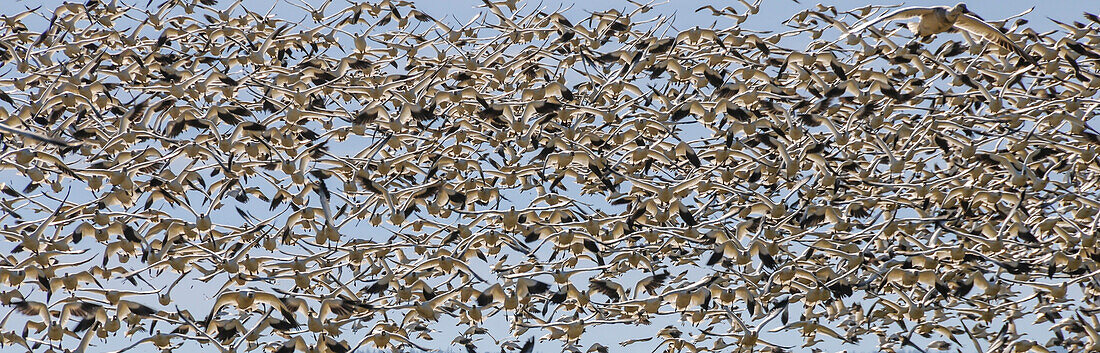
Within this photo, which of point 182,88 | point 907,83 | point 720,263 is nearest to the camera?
point 720,263

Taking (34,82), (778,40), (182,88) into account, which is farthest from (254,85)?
(778,40)

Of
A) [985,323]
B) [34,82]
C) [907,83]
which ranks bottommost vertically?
[985,323]

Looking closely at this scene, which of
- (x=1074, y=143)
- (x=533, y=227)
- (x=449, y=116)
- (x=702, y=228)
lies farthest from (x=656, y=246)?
(x=1074, y=143)

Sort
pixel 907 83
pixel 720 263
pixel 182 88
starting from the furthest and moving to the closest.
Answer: pixel 907 83
pixel 182 88
pixel 720 263

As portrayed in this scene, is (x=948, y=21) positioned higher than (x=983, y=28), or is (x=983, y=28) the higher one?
(x=948, y=21)

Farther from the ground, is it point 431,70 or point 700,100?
point 431,70

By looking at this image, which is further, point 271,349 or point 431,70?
point 431,70

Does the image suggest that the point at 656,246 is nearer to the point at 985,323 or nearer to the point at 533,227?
the point at 533,227

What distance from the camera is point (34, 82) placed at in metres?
20.4

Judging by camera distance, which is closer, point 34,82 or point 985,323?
point 985,323

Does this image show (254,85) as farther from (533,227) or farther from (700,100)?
(700,100)

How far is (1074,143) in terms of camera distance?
61.2 feet

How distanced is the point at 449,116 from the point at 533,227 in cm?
345

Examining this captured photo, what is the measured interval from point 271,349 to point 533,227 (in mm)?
4321
